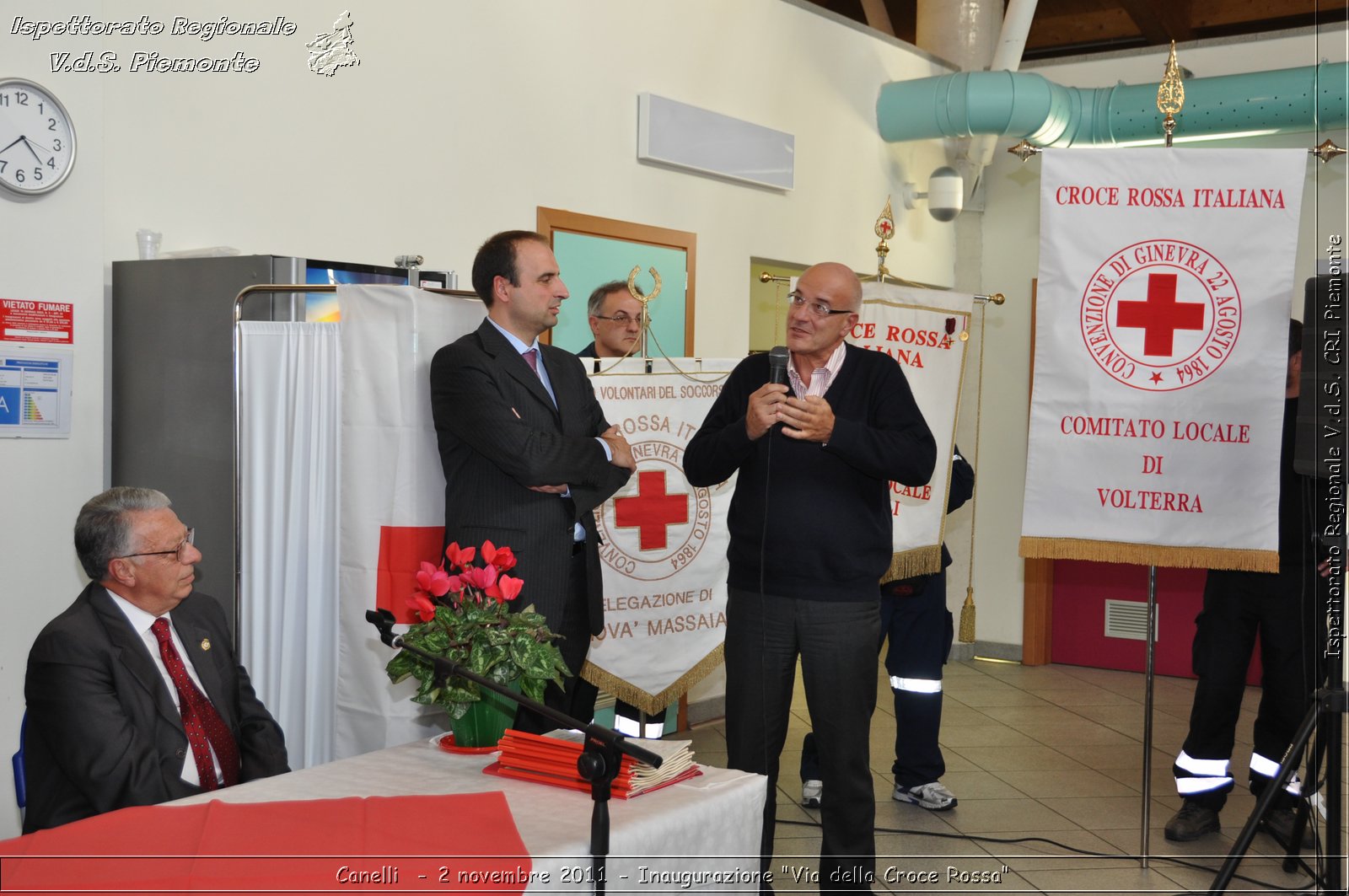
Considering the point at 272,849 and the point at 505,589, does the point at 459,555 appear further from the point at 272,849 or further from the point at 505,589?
the point at 272,849

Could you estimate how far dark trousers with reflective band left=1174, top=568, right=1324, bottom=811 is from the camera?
3.58 metres

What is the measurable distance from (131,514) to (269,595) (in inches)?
32.5

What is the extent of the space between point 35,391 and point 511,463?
3.95 ft

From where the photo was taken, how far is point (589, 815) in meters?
1.75

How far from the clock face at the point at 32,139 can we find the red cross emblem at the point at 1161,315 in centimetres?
275

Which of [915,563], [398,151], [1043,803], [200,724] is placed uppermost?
[398,151]

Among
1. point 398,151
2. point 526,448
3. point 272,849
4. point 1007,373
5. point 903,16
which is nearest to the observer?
point 272,849

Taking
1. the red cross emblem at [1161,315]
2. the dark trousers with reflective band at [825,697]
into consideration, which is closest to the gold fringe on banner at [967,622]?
the red cross emblem at [1161,315]

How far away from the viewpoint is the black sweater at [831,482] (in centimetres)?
270

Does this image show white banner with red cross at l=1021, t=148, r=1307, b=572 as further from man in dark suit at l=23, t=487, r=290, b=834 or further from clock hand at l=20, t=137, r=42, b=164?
clock hand at l=20, t=137, r=42, b=164

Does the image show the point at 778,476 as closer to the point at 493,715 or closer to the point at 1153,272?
the point at 493,715

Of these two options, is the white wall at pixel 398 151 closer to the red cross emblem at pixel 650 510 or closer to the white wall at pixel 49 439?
the white wall at pixel 49 439

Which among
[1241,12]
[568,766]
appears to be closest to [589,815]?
[568,766]

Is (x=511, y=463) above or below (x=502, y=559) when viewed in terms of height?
above
